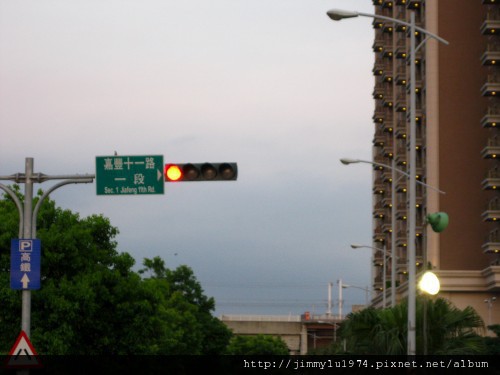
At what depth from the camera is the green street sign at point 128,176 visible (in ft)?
93.2

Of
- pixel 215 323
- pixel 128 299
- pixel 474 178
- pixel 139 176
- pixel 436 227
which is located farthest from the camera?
pixel 215 323

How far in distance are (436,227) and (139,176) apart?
8768mm

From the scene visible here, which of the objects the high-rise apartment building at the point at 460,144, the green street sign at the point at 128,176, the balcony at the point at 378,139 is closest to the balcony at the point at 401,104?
the high-rise apartment building at the point at 460,144

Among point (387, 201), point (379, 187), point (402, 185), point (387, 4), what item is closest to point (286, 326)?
point (379, 187)

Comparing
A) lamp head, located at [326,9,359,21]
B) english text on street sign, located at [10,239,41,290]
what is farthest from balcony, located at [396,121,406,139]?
english text on street sign, located at [10,239,41,290]

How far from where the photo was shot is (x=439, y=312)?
31.6 meters

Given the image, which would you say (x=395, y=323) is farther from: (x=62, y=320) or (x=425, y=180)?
(x=425, y=180)

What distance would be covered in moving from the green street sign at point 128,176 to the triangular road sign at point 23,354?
5831 mm

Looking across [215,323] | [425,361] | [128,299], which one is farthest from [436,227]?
[215,323]

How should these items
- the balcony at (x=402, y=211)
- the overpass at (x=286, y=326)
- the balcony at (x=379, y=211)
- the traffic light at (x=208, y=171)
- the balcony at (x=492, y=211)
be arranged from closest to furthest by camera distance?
the traffic light at (x=208, y=171), the balcony at (x=492, y=211), the balcony at (x=402, y=211), the balcony at (x=379, y=211), the overpass at (x=286, y=326)

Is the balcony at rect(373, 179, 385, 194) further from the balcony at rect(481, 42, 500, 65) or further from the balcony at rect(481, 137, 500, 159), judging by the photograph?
the balcony at rect(481, 42, 500, 65)

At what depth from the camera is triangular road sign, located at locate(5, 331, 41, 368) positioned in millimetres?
23406

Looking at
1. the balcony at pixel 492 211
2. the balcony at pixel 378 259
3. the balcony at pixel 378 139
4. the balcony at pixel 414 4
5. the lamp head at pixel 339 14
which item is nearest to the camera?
the lamp head at pixel 339 14

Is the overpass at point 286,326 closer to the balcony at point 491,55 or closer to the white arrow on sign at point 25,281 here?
the balcony at point 491,55
